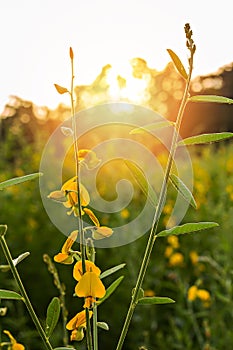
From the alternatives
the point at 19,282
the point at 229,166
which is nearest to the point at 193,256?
the point at 229,166

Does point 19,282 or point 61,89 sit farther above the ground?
point 61,89

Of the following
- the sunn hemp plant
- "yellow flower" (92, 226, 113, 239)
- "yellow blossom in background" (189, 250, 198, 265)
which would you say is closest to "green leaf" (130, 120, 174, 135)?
the sunn hemp plant

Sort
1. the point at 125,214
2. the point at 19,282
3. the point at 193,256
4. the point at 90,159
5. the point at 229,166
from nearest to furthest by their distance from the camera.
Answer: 1. the point at 19,282
2. the point at 90,159
3. the point at 193,256
4. the point at 125,214
5. the point at 229,166

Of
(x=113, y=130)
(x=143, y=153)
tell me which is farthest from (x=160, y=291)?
(x=113, y=130)

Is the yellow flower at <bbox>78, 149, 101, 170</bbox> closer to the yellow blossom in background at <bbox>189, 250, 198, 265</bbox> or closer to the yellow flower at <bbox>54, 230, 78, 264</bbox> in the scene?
the yellow flower at <bbox>54, 230, 78, 264</bbox>

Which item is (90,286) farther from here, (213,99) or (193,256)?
(193,256)

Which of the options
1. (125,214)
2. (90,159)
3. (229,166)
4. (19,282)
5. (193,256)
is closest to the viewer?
(19,282)

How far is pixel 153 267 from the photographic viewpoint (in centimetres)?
367

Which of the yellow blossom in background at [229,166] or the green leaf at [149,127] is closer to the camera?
the green leaf at [149,127]

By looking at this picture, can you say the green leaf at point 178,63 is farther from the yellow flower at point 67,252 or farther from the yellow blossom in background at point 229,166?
the yellow blossom in background at point 229,166

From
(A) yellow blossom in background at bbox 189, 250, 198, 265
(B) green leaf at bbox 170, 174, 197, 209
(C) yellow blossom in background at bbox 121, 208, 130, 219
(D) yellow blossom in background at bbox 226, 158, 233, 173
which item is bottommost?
(A) yellow blossom in background at bbox 189, 250, 198, 265

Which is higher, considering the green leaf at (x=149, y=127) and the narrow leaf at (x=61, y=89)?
the narrow leaf at (x=61, y=89)

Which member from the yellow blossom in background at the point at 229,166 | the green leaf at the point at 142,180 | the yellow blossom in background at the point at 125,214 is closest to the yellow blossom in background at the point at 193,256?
the yellow blossom in background at the point at 125,214

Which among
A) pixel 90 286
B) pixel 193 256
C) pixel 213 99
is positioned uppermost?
pixel 213 99
